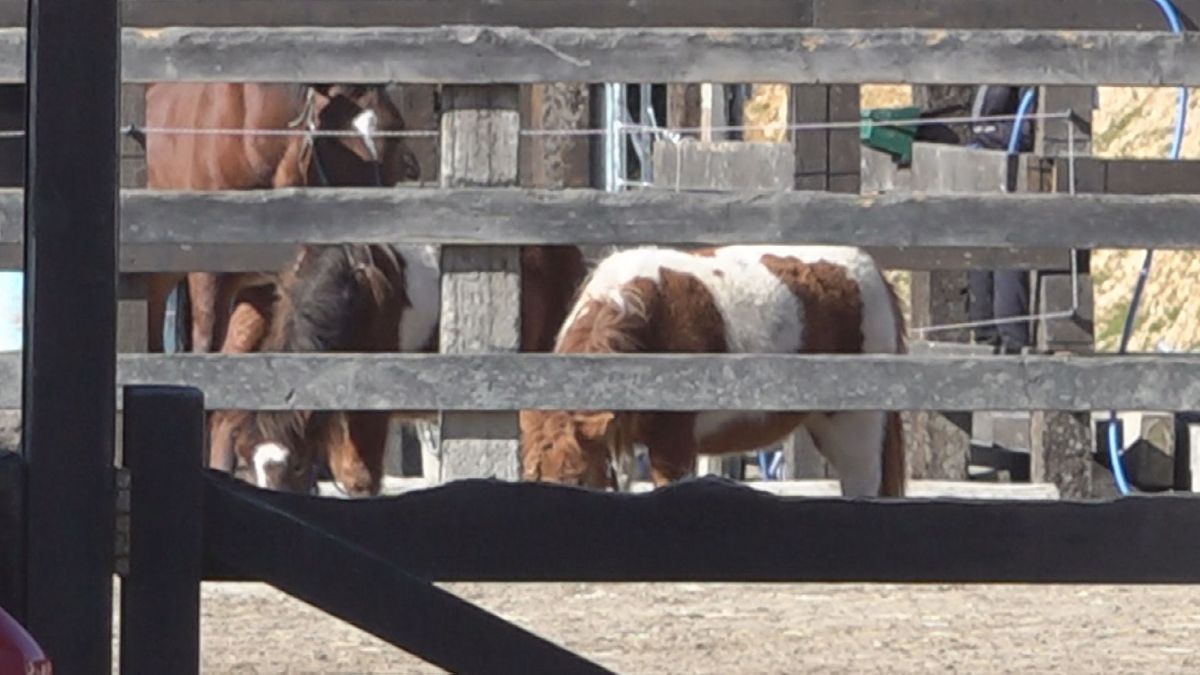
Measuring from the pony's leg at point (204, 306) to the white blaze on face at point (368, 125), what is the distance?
745 millimetres

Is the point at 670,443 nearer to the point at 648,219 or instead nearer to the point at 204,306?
the point at 648,219

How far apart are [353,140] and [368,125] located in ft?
0.53

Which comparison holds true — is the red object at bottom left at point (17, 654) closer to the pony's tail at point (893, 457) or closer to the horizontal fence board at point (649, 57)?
the horizontal fence board at point (649, 57)

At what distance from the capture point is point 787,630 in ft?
18.9

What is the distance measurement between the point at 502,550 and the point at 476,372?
3.57 meters

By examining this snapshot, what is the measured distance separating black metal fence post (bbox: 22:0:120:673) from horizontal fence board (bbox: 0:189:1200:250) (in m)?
3.65

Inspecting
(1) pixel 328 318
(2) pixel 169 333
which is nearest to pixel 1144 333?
(2) pixel 169 333

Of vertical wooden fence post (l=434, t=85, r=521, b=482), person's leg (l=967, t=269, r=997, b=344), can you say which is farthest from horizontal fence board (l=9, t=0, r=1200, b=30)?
person's leg (l=967, t=269, r=997, b=344)

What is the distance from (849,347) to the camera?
8086mm

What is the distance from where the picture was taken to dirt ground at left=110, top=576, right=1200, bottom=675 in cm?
525

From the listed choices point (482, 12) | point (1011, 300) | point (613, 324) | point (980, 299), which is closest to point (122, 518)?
point (482, 12)

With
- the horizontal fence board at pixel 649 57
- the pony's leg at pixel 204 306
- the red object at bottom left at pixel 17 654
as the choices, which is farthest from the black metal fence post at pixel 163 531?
the pony's leg at pixel 204 306

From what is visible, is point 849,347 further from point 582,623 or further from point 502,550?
point 502,550

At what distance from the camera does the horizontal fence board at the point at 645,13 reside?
6.74 metres
